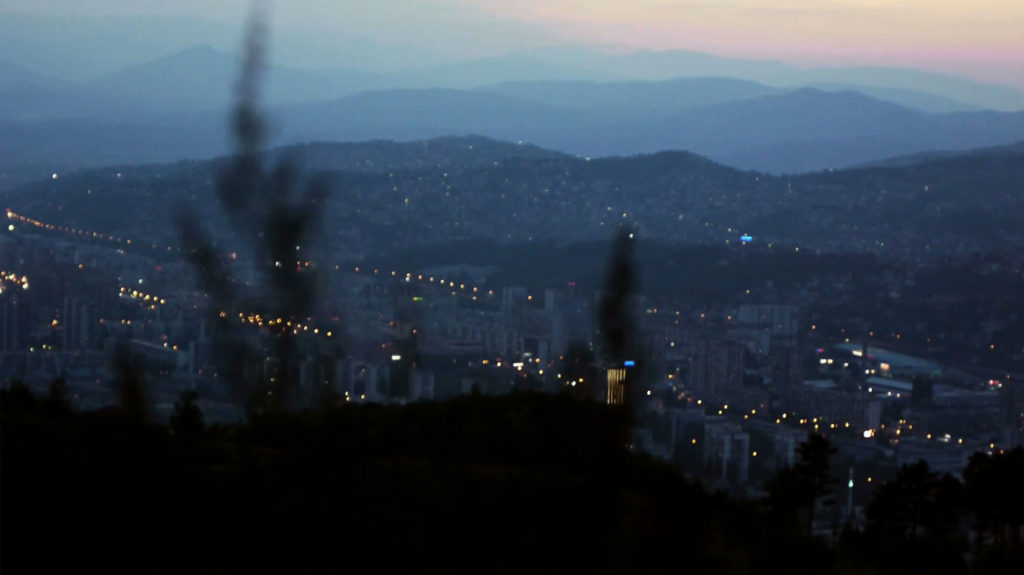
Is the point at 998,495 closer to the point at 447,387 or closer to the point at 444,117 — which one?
the point at 447,387

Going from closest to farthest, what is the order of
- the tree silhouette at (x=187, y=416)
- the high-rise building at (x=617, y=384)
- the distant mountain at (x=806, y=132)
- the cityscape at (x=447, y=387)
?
1. the cityscape at (x=447, y=387)
2. the high-rise building at (x=617, y=384)
3. the tree silhouette at (x=187, y=416)
4. the distant mountain at (x=806, y=132)

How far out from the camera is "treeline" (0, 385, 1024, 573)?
3.46 m

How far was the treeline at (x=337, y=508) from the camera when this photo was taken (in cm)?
346

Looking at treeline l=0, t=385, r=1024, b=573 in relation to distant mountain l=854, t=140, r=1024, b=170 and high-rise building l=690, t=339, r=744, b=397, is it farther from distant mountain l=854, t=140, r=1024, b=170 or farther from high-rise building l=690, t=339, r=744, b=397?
distant mountain l=854, t=140, r=1024, b=170

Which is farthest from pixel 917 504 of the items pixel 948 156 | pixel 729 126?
pixel 729 126

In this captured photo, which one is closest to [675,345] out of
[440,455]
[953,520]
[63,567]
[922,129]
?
[953,520]

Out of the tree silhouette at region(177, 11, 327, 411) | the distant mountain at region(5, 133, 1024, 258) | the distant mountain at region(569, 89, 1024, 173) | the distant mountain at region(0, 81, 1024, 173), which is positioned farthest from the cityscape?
the distant mountain at region(569, 89, 1024, 173)

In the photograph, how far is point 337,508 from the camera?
12.6ft

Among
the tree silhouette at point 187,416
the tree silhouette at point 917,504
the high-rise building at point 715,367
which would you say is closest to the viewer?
the tree silhouette at point 187,416

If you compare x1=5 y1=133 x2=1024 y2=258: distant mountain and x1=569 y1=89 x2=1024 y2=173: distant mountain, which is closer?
x1=5 y1=133 x2=1024 y2=258: distant mountain

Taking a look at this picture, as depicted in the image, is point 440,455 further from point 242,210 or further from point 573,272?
point 573,272

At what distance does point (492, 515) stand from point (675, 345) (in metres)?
11.8

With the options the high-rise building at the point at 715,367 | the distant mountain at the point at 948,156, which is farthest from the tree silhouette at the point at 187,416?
the distant mountain at the point at 948,156

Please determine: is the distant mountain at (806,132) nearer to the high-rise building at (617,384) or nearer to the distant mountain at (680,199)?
the distant mountain at (680,199)
